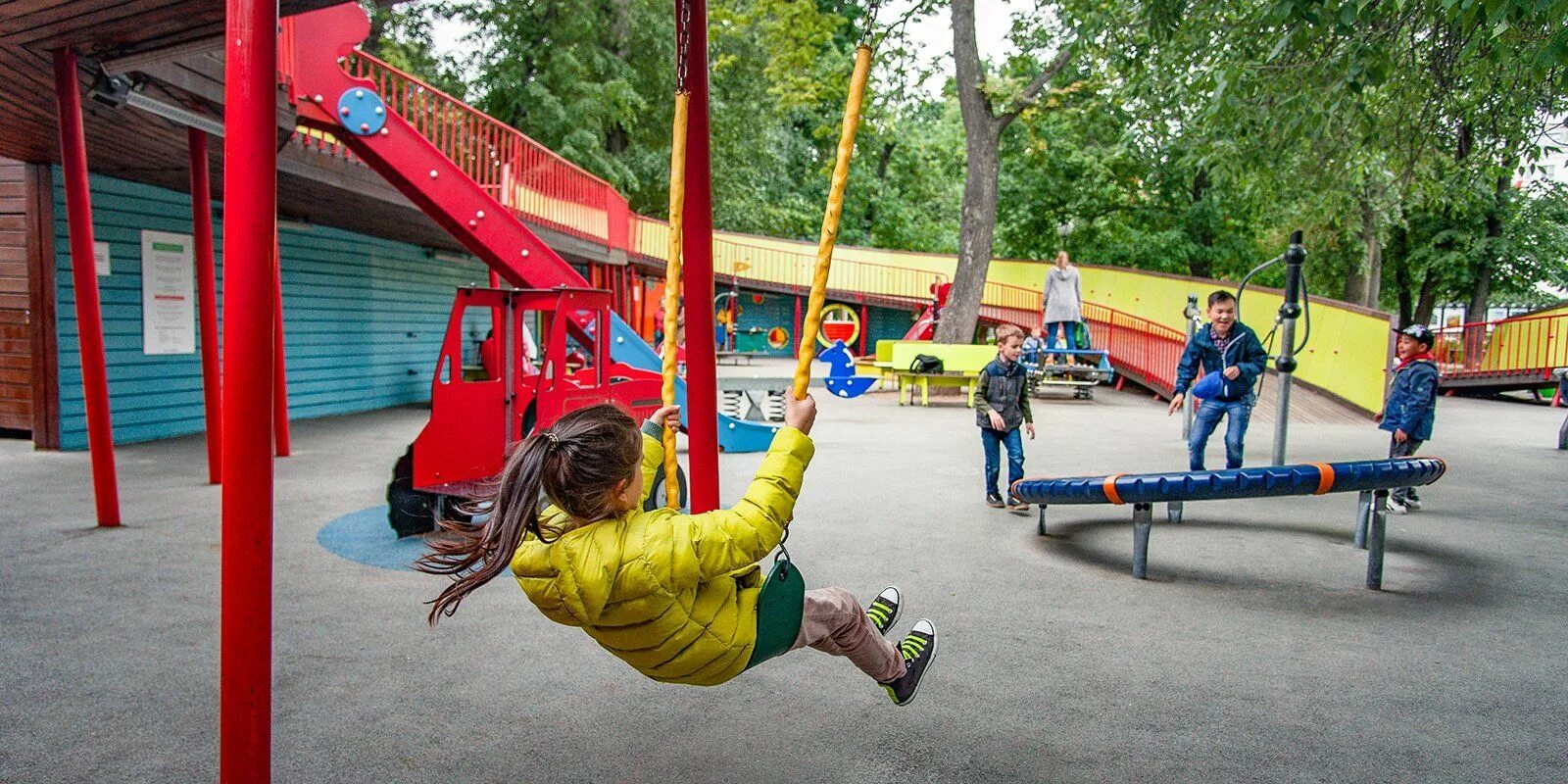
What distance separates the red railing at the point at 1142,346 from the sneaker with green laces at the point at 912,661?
17.4m

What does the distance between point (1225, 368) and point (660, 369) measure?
6.09 meters

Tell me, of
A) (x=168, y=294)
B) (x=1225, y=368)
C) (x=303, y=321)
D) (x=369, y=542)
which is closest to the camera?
(x=369, y=542)

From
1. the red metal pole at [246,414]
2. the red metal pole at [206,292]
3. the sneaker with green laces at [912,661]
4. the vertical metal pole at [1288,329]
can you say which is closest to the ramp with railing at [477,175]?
the red metal pole at [206,292]

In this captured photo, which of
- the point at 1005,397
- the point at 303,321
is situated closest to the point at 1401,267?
the point at 1005,397

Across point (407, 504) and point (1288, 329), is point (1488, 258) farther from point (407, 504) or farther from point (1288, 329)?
point (407, 504)

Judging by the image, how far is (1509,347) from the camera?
71.8 ft

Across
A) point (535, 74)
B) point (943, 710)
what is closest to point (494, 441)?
point (943, 710)

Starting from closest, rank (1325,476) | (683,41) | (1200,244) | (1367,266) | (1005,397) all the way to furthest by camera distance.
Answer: (683,41) < (1325,476) < (1005,397) < (1367,266) < (1200,244)

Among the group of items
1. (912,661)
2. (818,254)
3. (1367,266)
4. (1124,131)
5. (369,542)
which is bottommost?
(369,542)

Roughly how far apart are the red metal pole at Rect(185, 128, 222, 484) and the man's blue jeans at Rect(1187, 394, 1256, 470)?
8.58m

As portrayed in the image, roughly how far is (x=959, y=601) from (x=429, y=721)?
2.88 metres

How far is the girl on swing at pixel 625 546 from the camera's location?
2406mm

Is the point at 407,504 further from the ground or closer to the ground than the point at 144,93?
closer to the ground

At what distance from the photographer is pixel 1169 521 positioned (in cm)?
770
